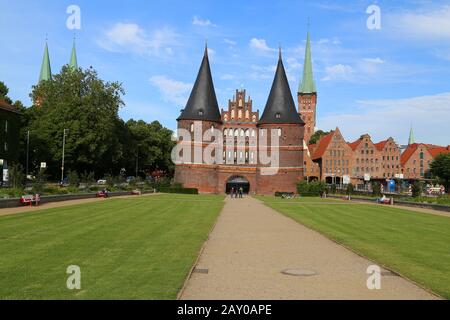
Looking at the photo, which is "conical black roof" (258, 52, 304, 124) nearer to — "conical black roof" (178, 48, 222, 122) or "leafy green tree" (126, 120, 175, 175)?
"conical black roof" (178, 48, 222, 122)

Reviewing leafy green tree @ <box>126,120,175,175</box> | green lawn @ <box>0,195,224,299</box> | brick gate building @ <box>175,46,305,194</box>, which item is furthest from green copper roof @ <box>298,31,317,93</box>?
green lawn @ <box>0,195,224,299</box>

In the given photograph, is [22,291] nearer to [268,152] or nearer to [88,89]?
[88,89]

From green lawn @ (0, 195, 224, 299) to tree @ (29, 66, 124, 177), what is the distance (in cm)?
4628

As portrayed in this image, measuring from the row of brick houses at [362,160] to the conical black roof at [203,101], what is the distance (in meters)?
39.2

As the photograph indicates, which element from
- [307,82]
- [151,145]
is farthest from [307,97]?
[151,145]

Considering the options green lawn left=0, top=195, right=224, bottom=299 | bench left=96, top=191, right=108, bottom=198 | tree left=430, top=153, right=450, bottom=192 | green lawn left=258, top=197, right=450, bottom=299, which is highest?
tree left=430, top=153, right=450, bottom=192

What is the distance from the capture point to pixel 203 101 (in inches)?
Answer: 3110

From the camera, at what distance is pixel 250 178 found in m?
81.9

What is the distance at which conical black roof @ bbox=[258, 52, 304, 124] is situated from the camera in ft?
260

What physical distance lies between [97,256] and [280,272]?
4276mm

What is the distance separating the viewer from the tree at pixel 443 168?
8719 centimetres

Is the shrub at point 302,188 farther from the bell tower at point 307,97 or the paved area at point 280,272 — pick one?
the bell tower at point 307,97
